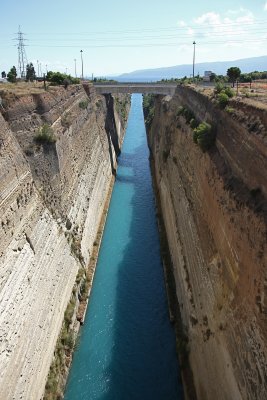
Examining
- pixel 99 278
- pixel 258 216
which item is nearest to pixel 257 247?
pixel 258 216

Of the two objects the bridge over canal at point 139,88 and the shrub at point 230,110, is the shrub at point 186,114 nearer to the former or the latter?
the shrub at point 230,110

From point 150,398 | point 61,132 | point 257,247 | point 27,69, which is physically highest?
point 27,69

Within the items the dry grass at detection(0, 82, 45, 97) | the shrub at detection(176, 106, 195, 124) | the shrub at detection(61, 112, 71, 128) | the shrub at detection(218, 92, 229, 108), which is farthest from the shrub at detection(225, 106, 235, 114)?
the shrub at detection(61, 112, 71, 128)

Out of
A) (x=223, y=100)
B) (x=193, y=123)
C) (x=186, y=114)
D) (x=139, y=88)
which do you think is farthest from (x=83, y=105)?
(x=223, y=100)

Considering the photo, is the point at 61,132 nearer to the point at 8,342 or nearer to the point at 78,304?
the point at 78,304

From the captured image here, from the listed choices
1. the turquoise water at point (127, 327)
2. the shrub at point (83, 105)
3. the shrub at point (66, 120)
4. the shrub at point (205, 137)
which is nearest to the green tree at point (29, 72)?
the shrub at point (83, 105)

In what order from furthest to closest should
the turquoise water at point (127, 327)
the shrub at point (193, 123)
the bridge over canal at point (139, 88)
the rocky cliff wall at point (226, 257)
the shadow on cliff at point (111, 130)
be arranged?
the bridge over canal at point (139, 88) → the shadow on cliff at point (111, 130) → the shrub at point (193, 123) → the turquoise water at point (127, 327) → the rocky cliff wall at point (226, 257)
